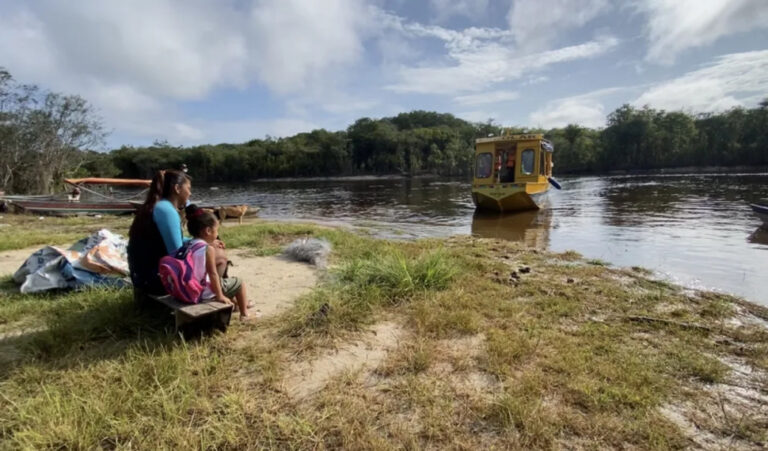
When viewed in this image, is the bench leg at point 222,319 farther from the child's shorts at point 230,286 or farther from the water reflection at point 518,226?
the water reflection at point 518,226

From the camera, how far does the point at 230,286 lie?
376cm

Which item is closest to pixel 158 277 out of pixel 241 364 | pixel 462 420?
pixel 241 364

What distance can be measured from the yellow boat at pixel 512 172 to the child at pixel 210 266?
13137 millimetres

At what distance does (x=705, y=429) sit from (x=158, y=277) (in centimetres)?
424

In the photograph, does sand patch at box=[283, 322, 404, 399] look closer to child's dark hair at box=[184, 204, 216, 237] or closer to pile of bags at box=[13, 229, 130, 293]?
child's dark hair at box=[184, 204, 216, 237]

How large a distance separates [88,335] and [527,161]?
15.4 metres

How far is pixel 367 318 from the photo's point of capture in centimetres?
407

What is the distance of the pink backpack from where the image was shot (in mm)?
3230

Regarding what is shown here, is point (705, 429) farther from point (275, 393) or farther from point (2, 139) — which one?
point (2, 139)

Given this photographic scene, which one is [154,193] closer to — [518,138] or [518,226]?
[518,226]

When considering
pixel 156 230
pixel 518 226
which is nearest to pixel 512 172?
pixel 518 226

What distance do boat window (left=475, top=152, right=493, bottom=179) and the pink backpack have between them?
47.0ft

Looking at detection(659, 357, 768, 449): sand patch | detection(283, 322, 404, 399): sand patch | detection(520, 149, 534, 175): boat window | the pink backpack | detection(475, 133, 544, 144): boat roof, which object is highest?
detection(475, 133, 544, 144): boat roof

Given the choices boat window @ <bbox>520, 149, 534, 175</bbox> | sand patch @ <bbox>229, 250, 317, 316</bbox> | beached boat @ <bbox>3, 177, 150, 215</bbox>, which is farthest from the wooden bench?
boat window @ <bbox>520, 149, 534, 175</bbox>
